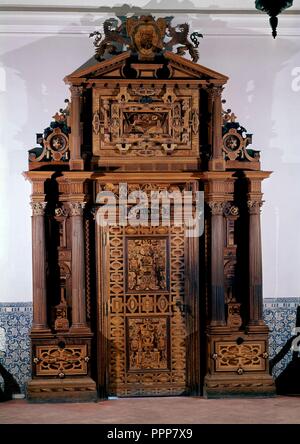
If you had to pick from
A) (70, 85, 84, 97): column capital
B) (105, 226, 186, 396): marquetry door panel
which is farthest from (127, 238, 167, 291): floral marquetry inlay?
(70, 85, 84, 97): column capital

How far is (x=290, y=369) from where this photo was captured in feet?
30.1

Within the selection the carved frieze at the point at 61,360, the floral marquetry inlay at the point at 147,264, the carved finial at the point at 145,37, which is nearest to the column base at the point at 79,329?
the carved frieze at the point at 61,360

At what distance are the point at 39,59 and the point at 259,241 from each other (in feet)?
9.46

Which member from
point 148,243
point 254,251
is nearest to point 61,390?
point 148,243

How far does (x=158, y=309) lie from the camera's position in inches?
355

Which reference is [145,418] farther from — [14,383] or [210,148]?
[210,148]

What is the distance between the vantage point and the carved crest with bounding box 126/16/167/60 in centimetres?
883

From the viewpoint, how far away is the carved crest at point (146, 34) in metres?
8.83

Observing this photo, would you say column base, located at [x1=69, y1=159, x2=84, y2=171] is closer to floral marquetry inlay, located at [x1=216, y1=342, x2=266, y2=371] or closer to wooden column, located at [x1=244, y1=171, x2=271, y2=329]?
wooden column, located at [x1=244, y1=171, x2=271, y2=329]

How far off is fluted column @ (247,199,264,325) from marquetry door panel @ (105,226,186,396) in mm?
683

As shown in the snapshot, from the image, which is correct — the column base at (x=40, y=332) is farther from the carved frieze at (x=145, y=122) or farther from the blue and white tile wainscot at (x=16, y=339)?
the carved frieze at (x=145, y=122)

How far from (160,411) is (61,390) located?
41.5 inches

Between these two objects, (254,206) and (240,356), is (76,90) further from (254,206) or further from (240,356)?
(240,356)

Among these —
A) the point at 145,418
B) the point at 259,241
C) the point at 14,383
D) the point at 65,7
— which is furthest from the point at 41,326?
the point at 65,7
